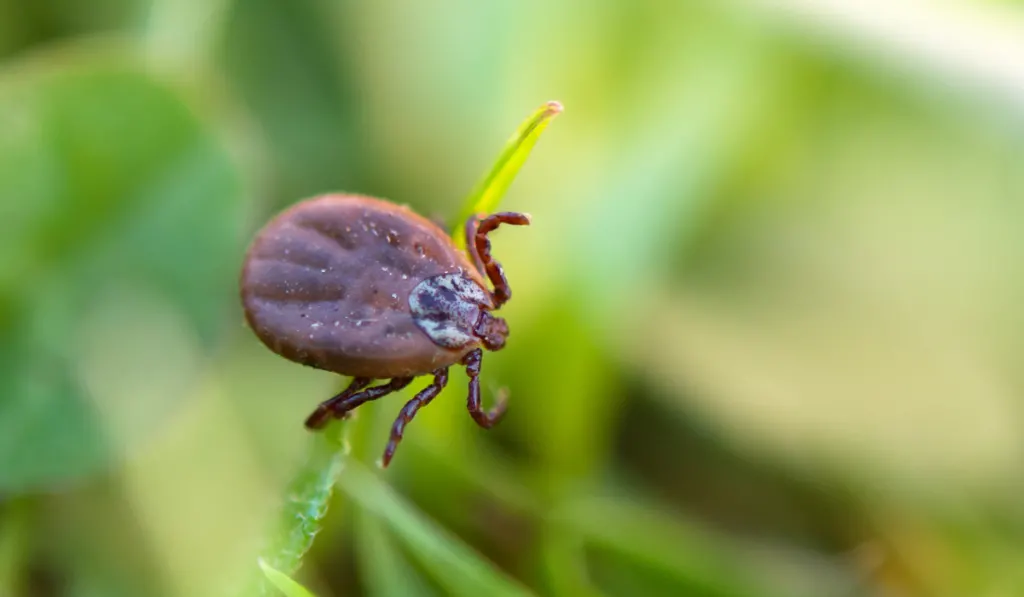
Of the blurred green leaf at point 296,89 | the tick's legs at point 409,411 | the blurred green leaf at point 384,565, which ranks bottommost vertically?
the blurred green leaf at point 384,565

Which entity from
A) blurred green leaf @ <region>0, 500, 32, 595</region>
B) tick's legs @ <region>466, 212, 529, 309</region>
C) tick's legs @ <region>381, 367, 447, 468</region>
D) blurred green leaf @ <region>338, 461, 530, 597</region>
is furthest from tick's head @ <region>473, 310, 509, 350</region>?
blurred green leaf @ <region>0, 500, 32, 595</region>

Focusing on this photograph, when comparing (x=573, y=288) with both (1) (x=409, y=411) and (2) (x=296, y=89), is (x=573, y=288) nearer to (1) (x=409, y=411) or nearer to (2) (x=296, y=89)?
(1) (x=409, y=411)

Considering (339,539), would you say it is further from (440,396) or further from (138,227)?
(138,227)

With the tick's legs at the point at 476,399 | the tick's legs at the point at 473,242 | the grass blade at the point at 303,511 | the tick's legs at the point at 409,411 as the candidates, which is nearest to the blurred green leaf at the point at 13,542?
the grass blade at the point at 303,511

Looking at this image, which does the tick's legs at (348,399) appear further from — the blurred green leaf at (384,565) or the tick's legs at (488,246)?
the tick's legs at (488,246)

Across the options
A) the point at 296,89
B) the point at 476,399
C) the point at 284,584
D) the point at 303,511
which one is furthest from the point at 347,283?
the point at 296,89

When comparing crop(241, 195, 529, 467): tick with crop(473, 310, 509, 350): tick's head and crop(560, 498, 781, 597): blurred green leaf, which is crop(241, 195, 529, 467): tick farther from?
crop(560, 498, 781, 597): blurred green leaf

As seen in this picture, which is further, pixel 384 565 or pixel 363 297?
pixel 363 297

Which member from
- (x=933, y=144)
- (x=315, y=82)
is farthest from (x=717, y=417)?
(x=315, y=82)

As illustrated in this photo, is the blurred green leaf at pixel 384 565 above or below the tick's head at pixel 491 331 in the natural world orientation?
below

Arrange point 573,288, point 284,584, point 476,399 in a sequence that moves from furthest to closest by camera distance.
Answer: point 573,288 < point 476,399 < point 284,584
